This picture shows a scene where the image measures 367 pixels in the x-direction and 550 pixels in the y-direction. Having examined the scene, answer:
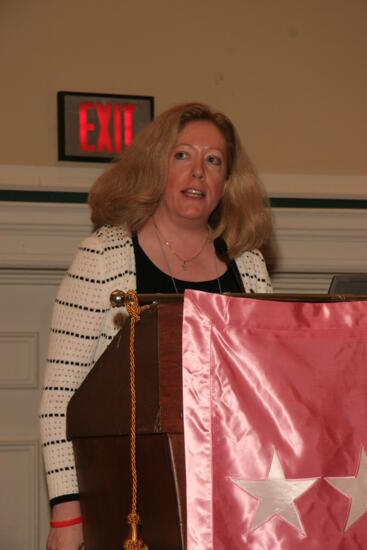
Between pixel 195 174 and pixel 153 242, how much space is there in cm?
20

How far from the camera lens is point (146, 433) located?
1273mm

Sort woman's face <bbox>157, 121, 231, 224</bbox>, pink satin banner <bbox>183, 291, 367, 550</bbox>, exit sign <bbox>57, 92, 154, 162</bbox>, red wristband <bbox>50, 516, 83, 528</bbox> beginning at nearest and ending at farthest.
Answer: pink satin banner <bbox>183, 291, 367, 550</bbox>, red wristband <bbox>50, 516, 83, 528</bbox>, woman's face <bbox>157, 121, 231, 224</bbox>, exit sign <bbox>57, 92, 154, 162</bbox>

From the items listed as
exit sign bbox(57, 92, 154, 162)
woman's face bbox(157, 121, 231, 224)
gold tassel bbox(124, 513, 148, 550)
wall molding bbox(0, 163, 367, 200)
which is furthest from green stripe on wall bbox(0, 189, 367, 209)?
gold tassel bbox(124, 513, 148, 550)

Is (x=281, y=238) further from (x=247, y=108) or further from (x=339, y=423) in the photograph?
(x=339, y=423)

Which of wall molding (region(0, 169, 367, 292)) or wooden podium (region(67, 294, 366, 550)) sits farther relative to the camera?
wall molding (region(0, 169, 367, 292))

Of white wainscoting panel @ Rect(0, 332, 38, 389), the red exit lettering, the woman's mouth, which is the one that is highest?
the red exit lettering

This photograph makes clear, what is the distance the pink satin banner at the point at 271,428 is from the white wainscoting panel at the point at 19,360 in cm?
163

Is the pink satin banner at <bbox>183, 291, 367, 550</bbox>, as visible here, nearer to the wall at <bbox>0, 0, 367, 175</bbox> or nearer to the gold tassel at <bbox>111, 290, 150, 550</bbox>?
the gold tassel at <bbox>111, 290, 150, 550</bbox>

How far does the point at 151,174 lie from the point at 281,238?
2.74 feet

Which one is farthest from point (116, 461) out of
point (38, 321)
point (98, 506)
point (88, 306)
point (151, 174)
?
point (38, 321)

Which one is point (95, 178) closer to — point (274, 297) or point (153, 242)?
point (153, 242)

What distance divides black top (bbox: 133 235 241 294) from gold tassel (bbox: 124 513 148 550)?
2.59ft

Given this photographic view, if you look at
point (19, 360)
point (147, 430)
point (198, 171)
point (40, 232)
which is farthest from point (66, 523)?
point (40, 232)

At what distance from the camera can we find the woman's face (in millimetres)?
2180
